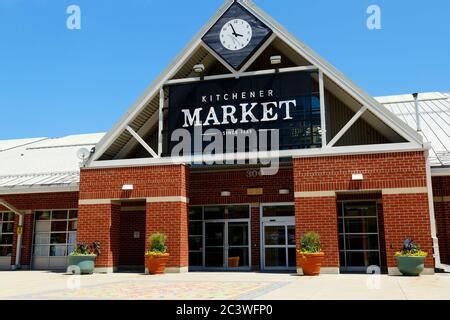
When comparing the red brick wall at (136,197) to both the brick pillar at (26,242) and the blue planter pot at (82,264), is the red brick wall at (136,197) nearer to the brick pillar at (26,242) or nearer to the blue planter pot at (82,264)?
the blue planter pot at (82,264)

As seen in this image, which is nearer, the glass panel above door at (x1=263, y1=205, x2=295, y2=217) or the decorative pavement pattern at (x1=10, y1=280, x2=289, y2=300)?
the decorative pavement pattern at (x1=10, y1=280, x2=289, y2=300)

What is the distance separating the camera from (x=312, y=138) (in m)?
18.6

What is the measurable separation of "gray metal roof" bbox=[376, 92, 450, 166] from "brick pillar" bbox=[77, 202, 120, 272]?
1341 centimetres

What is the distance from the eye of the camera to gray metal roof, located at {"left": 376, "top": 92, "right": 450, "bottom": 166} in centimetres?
2023

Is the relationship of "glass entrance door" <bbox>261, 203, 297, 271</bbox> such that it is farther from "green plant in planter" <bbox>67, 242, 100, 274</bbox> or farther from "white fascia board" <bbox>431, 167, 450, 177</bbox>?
"green plant in planter" <bbox>67, 242, 100, 274</bbox>

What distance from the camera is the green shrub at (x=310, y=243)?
55.7 feet

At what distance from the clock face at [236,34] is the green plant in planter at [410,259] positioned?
10.1 meters

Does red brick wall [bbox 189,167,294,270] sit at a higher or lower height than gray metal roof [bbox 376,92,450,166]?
lower

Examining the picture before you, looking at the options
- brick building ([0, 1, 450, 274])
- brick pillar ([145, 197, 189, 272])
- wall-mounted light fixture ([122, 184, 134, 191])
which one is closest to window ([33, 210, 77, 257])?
brick building ([0, 1, 450, 274])

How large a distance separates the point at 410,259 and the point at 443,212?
3.59 meters

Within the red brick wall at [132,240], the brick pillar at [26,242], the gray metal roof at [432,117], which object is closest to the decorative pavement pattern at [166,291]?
the red brick wall at [132,240]
